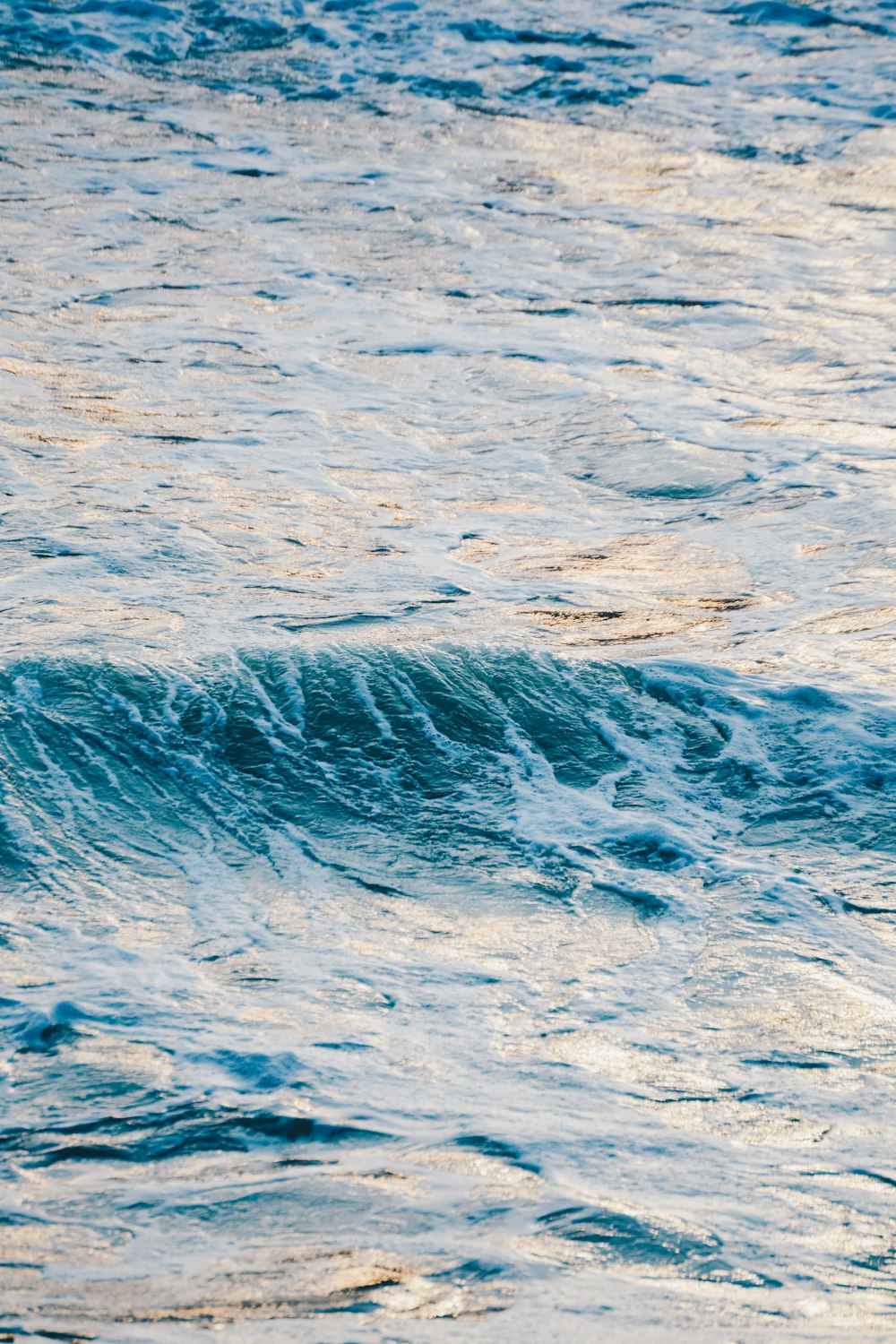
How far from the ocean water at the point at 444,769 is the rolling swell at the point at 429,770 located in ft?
0.04

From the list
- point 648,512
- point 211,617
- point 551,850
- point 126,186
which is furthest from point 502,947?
point 126,186

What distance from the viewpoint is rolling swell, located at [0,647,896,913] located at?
3396 mm

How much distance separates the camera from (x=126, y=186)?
26.4 feet

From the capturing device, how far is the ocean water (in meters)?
2.32

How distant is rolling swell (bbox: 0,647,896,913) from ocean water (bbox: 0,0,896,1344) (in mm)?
14

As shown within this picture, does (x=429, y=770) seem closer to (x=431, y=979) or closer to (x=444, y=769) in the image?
(x=444, y=769)

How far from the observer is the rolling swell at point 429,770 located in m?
3.40

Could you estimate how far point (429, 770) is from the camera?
12.4ft

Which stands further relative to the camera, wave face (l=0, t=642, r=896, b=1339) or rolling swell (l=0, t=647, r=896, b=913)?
rolling swell (l=0, t=647, r=896, b=913)

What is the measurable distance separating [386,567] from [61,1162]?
8.25 feet

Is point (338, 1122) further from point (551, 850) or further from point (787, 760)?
point (787, 760)

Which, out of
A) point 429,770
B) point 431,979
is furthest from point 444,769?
point 431,979

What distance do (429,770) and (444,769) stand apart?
48 millimetres

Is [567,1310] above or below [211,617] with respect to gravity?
below
